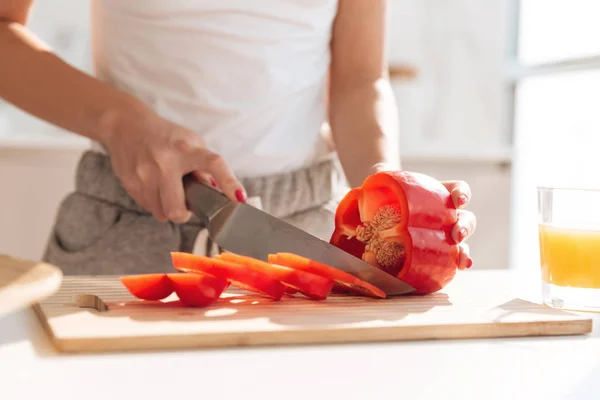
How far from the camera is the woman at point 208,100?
4.18ft

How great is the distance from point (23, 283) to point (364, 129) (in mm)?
778

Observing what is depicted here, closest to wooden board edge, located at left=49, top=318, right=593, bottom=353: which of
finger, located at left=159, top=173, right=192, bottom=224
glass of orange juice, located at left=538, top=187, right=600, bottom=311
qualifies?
glass of orange juice, located at left=538, top=187, right=600, bottom=311

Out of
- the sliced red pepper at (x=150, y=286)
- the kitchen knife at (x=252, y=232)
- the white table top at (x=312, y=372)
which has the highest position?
the kitchen knife at (x=252, y=232)

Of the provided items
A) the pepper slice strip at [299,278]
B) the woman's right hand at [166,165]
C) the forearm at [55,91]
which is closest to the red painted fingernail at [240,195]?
the woman's right hand at [166,165]

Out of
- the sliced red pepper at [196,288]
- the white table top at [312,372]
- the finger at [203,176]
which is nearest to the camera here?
the white table top at [312,372]

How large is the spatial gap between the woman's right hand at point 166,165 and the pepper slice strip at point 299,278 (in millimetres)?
123

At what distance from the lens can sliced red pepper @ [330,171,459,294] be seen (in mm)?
940

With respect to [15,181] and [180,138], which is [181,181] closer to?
[180,138]

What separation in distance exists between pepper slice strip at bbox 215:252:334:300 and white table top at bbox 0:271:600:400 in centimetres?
16

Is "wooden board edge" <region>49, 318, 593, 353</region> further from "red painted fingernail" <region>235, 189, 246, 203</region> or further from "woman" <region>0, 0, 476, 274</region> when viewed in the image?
"woman" <region>0, 0, 476, 274</region>

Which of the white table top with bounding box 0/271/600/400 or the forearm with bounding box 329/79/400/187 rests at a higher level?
the forearm with bounding box 329/79/400/187

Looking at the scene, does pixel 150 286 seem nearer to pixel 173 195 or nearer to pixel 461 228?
pixel 173 195

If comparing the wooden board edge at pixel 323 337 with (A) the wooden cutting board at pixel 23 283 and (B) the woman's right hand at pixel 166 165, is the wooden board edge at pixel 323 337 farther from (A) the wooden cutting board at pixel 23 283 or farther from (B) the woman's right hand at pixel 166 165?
(B) the woman's right hand at pixel 166 165

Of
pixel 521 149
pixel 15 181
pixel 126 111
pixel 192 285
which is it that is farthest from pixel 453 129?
pixel 192 285
